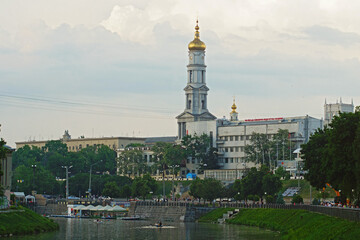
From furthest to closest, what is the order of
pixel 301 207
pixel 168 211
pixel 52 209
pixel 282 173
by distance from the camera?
pixel 282 173, pixel 52 209, pixel 168 211, pixel 301 207

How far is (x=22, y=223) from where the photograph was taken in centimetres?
9781

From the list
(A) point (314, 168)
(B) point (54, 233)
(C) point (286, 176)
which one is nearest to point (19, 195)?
(C) point (286, 176)

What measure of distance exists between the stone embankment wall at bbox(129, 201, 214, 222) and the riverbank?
36.3 meters

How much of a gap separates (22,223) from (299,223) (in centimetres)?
3315

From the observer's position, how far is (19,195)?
169625 mm

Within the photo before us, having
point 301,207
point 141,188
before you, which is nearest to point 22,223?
point 301,207

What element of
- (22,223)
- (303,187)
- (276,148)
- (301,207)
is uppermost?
(276,148)

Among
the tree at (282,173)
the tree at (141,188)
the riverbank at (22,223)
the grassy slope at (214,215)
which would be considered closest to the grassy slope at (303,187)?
the tree at (282,173)

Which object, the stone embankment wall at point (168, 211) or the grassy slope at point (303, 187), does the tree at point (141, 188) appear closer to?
the stone embankment wall at point (168, 211)

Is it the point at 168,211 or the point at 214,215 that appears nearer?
the point at 214,215

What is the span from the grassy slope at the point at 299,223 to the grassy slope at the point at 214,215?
4800mm

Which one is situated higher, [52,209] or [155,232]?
[52,209]

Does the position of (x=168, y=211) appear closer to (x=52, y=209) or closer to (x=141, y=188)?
(x=141, y=188)

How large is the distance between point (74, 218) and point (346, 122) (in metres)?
84.3
